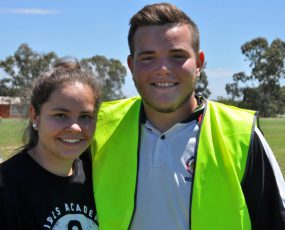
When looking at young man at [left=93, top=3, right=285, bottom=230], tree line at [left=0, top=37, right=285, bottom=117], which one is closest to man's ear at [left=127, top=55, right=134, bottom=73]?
young man at [left=93, top=3, right=285, bottom=230]

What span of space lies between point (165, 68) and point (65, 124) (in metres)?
0.63

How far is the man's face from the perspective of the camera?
2.78 meters

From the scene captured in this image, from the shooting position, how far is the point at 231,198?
8.29 feet

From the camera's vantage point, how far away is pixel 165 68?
2758mm

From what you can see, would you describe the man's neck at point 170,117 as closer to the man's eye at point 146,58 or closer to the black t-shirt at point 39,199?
the man's eye at point 146,58

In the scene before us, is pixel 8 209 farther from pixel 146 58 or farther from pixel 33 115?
pixel 146 58

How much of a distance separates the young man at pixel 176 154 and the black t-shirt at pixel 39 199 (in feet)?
0.33

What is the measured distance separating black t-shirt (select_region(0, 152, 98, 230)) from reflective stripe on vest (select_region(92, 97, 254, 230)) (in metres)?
0.09

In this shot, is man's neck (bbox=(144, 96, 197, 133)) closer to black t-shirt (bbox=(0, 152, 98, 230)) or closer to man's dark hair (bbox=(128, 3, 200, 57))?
man's dark hair (bbox=(128, 3, 200, 57))

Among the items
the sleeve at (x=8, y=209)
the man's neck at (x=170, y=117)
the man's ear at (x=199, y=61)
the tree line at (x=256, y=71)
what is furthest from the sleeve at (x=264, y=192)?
the tree line at (x=256, y=71)

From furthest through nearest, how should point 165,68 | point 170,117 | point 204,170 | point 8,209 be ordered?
point 170,117
point 165,68
point 204,170
point 8,209

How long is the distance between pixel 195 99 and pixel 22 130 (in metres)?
1.15

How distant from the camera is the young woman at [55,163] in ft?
8.50

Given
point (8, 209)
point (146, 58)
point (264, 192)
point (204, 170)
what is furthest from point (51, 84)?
point (264, 192)
